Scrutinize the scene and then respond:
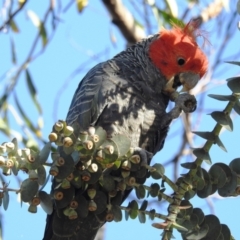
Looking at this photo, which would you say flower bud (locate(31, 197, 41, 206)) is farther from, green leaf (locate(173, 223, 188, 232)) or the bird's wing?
the bird's wing

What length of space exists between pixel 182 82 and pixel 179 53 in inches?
4.1

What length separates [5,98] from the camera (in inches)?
122

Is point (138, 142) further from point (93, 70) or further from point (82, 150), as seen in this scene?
point (82, 150)

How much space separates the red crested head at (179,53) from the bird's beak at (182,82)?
0.04ft

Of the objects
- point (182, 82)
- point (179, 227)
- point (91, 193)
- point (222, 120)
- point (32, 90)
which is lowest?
point (179, 227)

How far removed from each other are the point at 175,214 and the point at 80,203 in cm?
25

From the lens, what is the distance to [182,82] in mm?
2234

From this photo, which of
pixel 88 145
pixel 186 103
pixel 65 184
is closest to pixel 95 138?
pixel 88 145

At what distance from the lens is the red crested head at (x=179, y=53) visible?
2.22 m

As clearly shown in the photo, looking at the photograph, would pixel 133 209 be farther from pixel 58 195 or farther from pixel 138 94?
pixel 138 94

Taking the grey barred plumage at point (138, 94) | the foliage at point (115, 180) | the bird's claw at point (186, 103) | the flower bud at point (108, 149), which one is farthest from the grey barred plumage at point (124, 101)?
the flower bud at point (108, 149)

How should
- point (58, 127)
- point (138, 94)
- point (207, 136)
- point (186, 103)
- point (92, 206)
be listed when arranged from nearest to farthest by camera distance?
point (58, 127) < point (207, 136) < point (92, 206) < point (186, 103) < point (138, 94)

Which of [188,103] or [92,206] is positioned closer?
[92,206]

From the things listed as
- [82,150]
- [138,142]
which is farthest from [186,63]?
[82,150]
